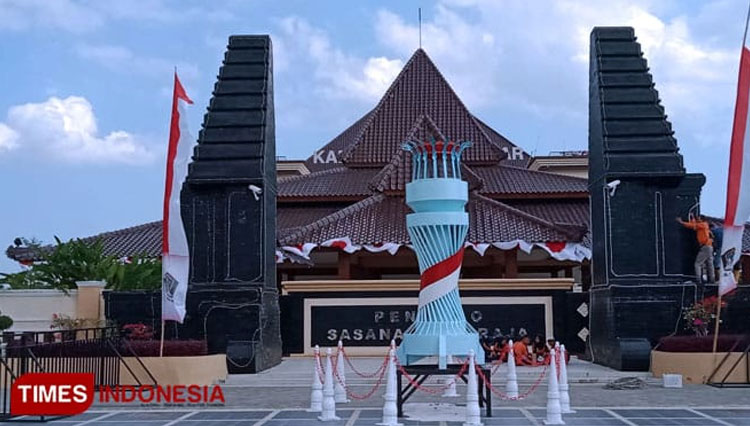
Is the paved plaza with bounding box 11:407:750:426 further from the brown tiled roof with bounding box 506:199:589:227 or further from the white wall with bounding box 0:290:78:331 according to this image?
the brown tiled roof with bounding box 506:199:589:227

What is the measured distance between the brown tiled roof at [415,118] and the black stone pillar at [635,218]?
36.9 feet

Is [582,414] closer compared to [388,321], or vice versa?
[582,414]

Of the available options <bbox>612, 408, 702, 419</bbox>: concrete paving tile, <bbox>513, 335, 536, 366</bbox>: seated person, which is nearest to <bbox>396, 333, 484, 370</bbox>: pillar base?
<bbox>612, 408, 702, 419</bbox>: concrete paving tile

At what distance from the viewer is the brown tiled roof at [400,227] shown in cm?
2350

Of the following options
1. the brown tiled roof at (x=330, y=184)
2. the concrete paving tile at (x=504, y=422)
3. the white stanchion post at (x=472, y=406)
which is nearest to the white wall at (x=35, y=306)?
the brown tiled roof at (x=330, y=184)

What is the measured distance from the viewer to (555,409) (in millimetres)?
10656

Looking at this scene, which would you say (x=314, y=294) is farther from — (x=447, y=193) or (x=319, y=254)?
(x=447, y=193)

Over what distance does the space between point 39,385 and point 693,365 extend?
11.0 m

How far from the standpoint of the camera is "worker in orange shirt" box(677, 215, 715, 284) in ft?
59.6

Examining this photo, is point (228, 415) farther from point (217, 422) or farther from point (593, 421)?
point (593, 421)

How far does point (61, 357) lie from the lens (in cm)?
1353

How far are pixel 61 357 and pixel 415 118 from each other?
2067 cm

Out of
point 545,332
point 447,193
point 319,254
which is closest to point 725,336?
point 545,332

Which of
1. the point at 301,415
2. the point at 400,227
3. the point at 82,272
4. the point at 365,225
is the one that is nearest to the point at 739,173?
the point at 301,415
